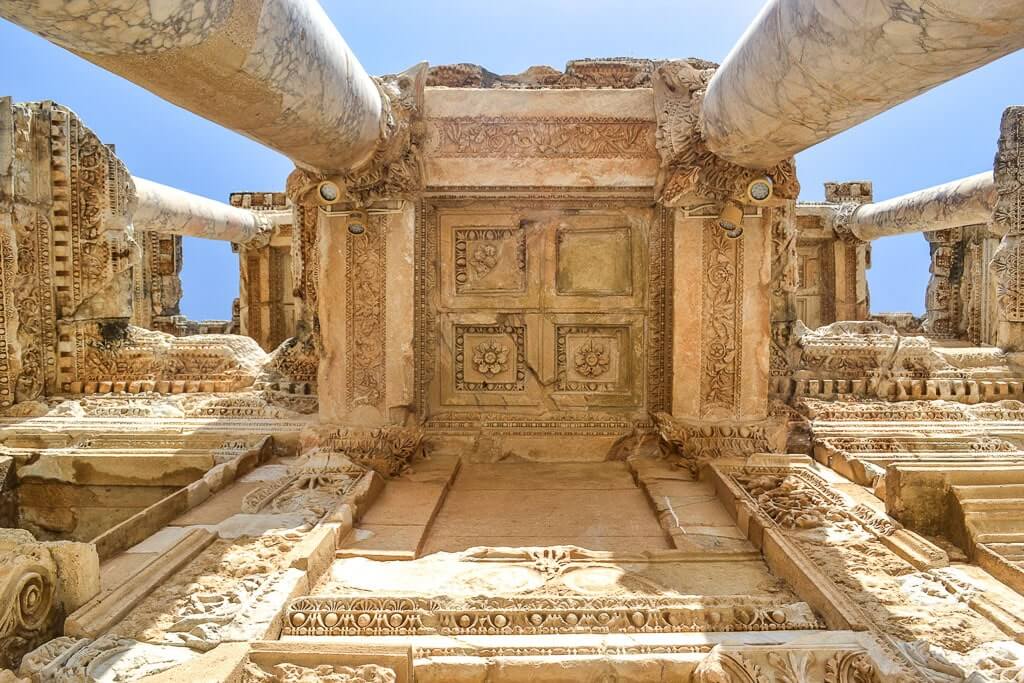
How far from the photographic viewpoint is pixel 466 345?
536 cm

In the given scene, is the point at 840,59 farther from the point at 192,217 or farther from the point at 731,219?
the point at 192,217

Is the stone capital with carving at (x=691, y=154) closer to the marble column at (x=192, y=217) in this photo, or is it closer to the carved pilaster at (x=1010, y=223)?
the carved pilaster at (x=1010, y=223)

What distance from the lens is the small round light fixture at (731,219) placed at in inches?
181

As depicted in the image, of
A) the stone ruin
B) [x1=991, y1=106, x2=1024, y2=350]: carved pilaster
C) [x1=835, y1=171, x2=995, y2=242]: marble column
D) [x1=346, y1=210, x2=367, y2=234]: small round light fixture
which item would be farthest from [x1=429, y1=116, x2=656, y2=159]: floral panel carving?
[x1=835, y1=171, x2=995, y2=242]: marble column

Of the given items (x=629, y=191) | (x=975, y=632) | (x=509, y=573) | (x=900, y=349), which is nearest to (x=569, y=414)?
(x=629, y=191)

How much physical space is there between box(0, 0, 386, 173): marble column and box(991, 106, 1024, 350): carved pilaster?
26.5 feet

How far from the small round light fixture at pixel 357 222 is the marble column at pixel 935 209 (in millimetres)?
8337

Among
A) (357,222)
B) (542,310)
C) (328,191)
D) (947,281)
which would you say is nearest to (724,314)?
(542,310)

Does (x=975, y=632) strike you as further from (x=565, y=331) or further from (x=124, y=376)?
(x=124, y=376)

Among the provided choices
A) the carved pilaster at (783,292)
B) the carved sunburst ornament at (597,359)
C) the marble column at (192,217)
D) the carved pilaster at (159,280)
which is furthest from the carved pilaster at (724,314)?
the carved pilaster at (159,280)

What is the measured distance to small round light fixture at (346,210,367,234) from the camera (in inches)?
187

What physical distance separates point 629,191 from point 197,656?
13.9 ft

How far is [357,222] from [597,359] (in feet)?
7.49

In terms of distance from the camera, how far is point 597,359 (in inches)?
208
